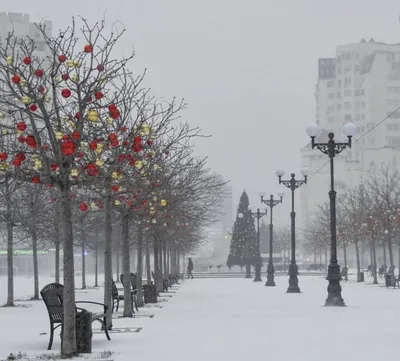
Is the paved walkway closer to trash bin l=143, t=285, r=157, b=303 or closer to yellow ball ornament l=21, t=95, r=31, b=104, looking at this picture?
trash bin l=143, t=285, r=157, b=303

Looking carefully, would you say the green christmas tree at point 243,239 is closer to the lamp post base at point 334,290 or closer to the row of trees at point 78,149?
the row of trees at point 78,149

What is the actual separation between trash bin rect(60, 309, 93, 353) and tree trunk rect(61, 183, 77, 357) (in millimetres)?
516

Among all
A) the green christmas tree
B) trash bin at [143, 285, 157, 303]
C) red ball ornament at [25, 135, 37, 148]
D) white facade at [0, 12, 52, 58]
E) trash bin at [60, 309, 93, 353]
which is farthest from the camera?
white facade at [0, 12, 52, 58]

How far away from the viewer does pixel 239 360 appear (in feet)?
47.6

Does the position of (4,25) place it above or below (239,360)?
above

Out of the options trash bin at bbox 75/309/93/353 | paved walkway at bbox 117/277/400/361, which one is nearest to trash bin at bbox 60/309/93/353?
trash bin at bbox 75/309/93/353

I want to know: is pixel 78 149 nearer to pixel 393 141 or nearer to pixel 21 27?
pixel 21 27

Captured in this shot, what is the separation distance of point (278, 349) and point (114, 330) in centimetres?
551

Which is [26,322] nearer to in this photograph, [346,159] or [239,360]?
[239,360]

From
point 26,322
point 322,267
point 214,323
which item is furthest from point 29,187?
point 322,267

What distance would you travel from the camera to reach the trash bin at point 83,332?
1602cm

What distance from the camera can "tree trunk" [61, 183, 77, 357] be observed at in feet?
50.6

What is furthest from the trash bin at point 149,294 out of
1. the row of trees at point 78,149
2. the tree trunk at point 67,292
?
the tree trunk at point 67,292

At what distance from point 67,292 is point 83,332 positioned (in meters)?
0.91
